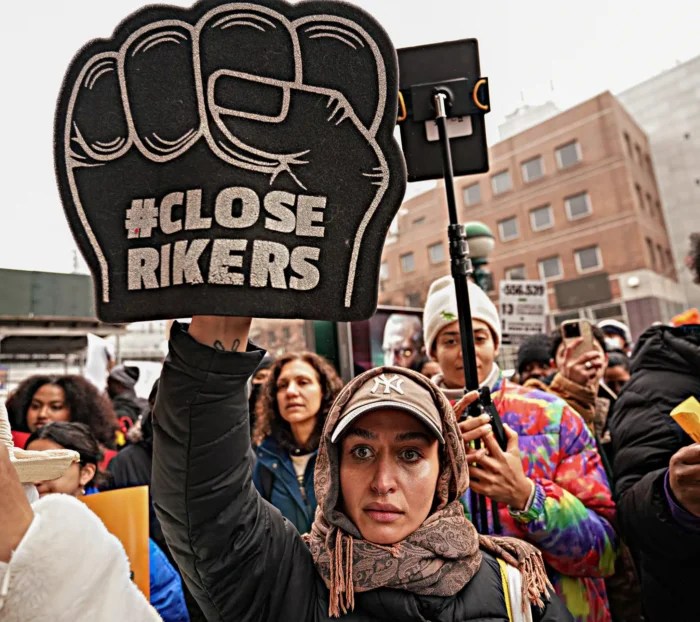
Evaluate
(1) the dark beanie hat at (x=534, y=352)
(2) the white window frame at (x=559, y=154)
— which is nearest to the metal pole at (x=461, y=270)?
(1) the dark beanie hat at (x=534, y=352)

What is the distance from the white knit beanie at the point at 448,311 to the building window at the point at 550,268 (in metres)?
Result: 21.5

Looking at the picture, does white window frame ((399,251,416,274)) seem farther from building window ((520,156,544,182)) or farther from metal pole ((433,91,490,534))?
metal pole ((433,91,490,534))

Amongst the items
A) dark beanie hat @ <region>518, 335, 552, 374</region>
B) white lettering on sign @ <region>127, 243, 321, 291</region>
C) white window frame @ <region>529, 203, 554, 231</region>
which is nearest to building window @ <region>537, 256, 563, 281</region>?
white window frame @ <region>529, 203, 554, 231</region>

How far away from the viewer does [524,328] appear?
5.10 meters

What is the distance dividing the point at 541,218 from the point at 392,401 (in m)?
23.8

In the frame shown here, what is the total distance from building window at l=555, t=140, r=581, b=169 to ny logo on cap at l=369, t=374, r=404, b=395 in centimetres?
2357

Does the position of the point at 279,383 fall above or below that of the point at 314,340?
below

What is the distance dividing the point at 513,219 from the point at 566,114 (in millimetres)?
4622

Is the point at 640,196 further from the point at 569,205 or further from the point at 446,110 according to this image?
the point at 446,110

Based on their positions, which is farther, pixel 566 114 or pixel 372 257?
pixel 566 114

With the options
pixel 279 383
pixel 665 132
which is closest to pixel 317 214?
pixel 279 383

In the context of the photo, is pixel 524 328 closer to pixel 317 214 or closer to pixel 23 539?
pixel 317 214

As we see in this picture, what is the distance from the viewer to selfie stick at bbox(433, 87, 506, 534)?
5.16 feet

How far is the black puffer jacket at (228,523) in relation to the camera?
37.6 inches
